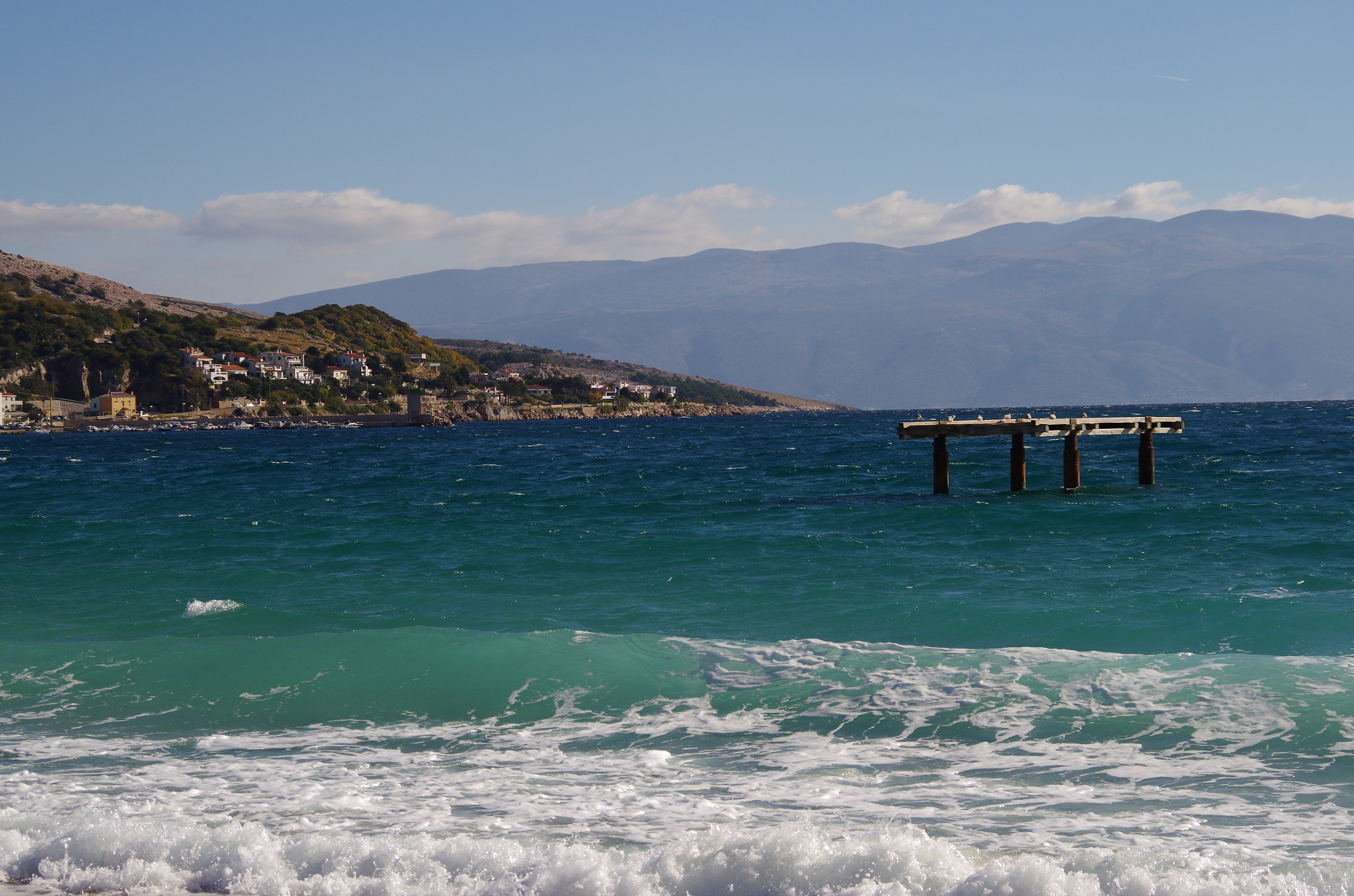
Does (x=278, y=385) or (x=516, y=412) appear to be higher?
(x=278, y=385)

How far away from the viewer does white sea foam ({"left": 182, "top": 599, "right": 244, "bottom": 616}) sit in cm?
1564

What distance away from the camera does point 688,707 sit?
10711 mm

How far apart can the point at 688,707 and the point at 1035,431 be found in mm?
22924

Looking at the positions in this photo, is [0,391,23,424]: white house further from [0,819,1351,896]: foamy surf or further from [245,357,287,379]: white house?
[0,819,1351,896]: foamy surf

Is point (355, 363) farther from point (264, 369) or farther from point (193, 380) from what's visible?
point (193, 380)

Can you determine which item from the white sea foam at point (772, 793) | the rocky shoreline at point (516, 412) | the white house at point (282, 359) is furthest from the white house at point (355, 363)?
the white sea foam at point (772, 793)

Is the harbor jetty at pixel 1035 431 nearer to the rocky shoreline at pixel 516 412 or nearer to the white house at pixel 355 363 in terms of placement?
the rocky shoreline at pixel 516 412

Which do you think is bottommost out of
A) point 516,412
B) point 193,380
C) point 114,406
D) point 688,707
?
point 516,412

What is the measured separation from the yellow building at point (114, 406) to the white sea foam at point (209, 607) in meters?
143

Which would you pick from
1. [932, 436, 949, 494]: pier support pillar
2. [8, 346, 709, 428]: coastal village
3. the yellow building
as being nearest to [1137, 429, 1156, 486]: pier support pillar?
[932, 436, 949, 494]: pier support pillar

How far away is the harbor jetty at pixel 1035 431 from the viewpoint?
Result: 30.0m

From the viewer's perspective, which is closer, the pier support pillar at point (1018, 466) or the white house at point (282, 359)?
the pier support pillar at point (1018, 466)

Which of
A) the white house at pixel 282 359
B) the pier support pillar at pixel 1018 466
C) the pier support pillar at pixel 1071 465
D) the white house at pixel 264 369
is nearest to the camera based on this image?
the pier support pillar at pixel 1071 465

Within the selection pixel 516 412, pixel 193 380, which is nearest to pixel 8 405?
pixel 193 380
